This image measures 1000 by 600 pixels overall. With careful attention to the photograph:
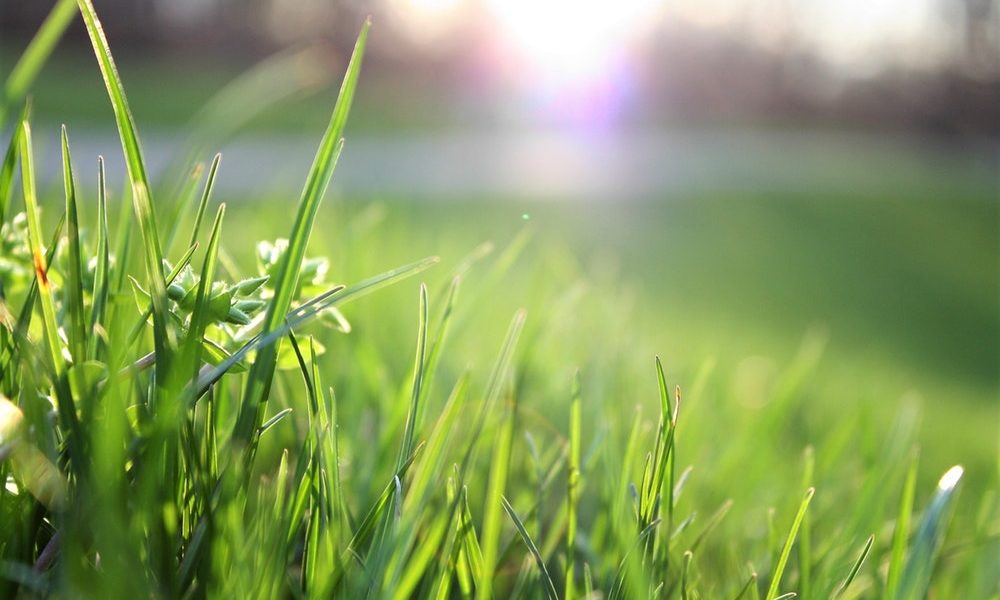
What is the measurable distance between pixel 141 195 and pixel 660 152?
11532mm

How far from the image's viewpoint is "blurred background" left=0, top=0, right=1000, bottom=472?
215 cm

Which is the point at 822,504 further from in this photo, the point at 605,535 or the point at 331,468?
the point at 331,468

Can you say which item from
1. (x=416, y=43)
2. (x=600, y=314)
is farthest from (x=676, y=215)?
(x=416, y=43)

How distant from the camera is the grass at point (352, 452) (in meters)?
0.31

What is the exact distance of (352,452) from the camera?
1.72 ft

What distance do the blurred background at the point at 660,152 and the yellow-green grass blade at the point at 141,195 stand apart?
291mm

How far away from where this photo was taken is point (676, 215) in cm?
601

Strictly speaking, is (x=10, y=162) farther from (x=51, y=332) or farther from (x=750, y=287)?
(x=750, y=287)

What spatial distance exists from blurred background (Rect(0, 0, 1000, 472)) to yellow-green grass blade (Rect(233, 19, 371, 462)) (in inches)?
12.2

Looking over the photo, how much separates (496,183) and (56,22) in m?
6.35

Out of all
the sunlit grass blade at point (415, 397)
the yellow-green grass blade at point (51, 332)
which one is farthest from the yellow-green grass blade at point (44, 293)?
the sunlit grass blade at point (415, 397)

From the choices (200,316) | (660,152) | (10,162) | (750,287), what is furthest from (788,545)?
(660,152)

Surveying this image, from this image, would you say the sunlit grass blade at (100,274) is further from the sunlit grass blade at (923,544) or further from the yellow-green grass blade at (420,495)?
the sunlit grass blade at (923,544)

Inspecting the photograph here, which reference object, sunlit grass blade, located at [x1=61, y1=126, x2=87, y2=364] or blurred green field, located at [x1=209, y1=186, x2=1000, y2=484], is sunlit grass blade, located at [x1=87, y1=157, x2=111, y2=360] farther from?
blurred green field, located at [x1=209, y1=186, x2=1000, y2=484]
